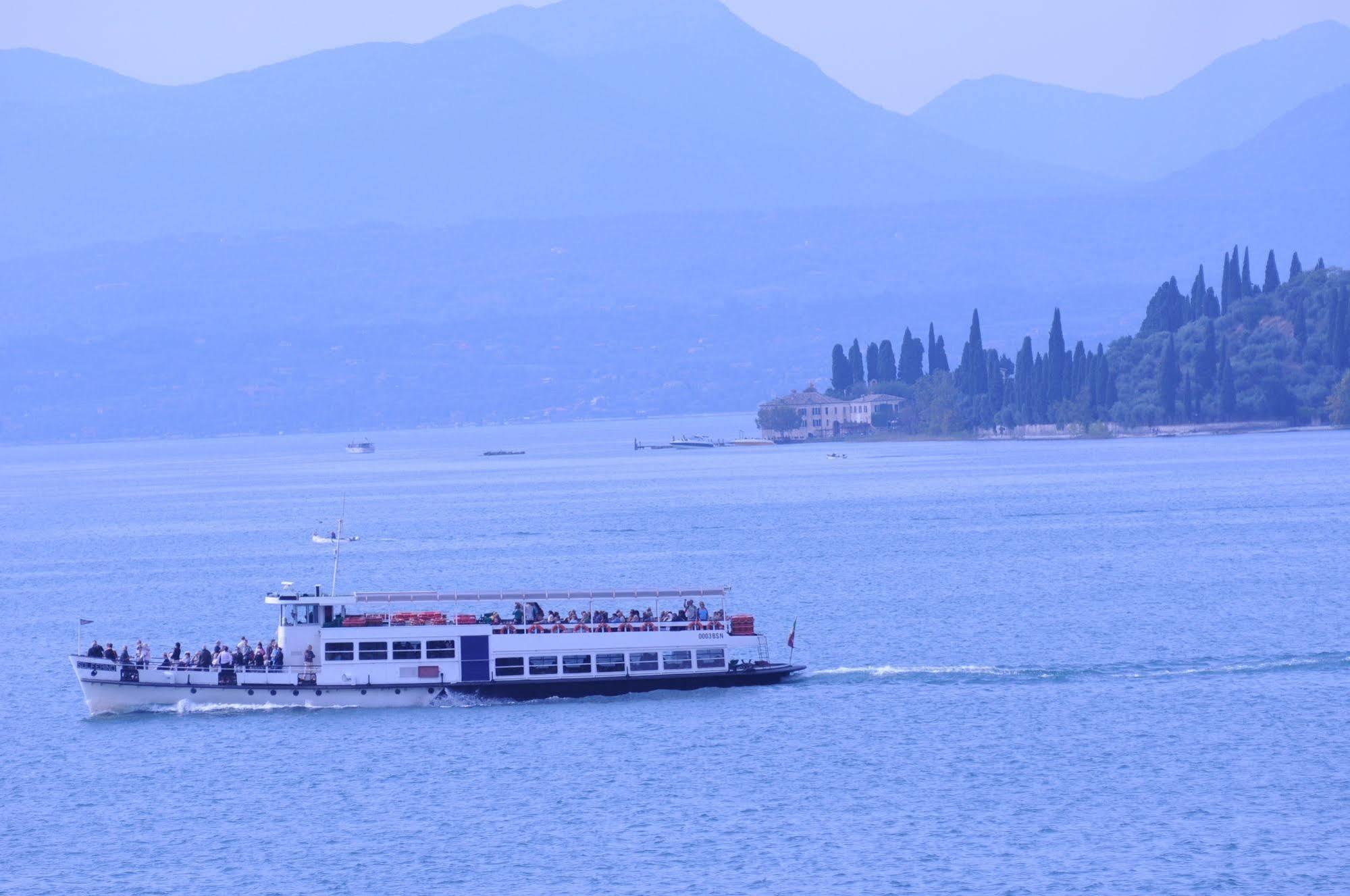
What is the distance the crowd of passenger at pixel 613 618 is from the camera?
226 feet

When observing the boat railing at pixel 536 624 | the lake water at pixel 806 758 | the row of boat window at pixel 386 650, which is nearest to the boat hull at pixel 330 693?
the lake water at pixel 806 758

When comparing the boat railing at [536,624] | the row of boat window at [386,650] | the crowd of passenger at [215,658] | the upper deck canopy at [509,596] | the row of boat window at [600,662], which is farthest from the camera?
the upper deck canopy at [509,596]

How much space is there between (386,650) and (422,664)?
125cm

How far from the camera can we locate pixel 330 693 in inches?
2653

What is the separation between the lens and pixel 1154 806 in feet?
170

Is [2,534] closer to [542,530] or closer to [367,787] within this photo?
[542,530]

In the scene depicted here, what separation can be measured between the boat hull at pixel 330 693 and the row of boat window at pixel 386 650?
2.99 feet

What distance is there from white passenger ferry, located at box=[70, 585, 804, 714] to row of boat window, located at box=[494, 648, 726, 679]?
3 centimetres

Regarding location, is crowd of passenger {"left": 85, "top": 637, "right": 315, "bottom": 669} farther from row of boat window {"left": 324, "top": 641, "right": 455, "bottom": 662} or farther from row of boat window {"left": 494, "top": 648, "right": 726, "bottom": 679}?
row of boat window {"left": 494, "top": 648, "right": 726, "bottom": 679}

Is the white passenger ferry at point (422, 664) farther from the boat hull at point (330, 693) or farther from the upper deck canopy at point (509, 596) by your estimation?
the upper deck canopy at point (509, 596)

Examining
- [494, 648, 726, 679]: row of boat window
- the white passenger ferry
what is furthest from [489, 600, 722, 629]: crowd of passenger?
[494, 648, 726, 679]: row of boat window

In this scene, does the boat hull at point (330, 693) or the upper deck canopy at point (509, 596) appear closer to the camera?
the boat hull at point (330, 693)

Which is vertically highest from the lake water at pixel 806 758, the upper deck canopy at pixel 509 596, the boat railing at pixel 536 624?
the upper deck canopy at pixel 509 596

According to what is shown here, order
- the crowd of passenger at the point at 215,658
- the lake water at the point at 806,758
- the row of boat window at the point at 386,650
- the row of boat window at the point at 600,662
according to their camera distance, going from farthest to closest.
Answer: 1. the row of boat window at the point at 600,662
2. the crowd of passenger at the point at 215,658
3. the row of boat window at the point at 386,650
4. the lake water at the point at 806,758
